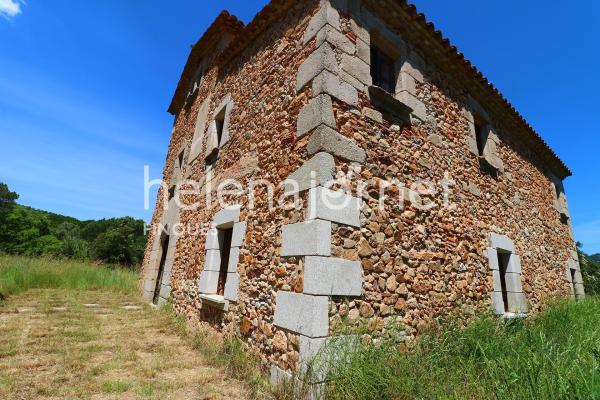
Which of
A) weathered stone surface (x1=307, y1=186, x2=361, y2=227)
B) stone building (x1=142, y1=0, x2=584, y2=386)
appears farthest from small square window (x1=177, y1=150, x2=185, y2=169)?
weathered stone surface (x1=307, y1=186, x2=361, y2=227)

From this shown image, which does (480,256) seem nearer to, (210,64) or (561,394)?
(561,394)

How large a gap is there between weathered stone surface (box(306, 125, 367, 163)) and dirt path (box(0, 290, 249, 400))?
2.47 meters

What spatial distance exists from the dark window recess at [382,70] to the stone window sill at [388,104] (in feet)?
1.99

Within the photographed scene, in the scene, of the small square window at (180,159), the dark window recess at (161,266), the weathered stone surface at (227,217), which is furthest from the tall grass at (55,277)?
the weathered stone surface at (227,217)

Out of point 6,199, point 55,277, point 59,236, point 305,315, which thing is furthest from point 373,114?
point 6,199

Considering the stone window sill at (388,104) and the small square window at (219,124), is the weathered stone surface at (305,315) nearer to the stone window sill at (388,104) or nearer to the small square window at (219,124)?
the stone window sill at (388,104)

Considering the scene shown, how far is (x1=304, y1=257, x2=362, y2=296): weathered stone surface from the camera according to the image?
2748 millimetres

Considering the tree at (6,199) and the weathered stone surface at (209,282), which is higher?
the tree at (6,199)

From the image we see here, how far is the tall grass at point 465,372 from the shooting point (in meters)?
2.00

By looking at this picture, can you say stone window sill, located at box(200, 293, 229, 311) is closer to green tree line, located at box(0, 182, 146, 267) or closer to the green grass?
the green grass

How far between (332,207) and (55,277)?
9.35m

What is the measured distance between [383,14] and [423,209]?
2.86 meters

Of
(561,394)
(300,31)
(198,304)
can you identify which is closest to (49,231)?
(198,304)

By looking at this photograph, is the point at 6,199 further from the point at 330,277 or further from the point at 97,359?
the point at 330,277
